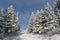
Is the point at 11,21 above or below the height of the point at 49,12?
below

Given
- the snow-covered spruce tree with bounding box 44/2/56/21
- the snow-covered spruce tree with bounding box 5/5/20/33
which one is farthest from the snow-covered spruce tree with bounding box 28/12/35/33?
the snow-covered spruce tree with bounding box 44/2/56/21

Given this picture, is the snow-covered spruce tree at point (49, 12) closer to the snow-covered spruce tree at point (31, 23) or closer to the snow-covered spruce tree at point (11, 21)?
the snow-covered spruce tree at point (31, 23)

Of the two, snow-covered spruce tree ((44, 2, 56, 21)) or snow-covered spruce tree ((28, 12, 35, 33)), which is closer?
snow-covered spruce tree ((44, 2, 56, 21))

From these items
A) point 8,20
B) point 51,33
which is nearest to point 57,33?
point 51,33

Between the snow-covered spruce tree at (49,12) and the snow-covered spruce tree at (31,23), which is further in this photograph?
the snow-covered spruce tree at (31,23)

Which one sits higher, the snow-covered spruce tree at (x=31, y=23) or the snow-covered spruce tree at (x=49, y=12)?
the snow-covered spruce tree at (x=49, y=12)

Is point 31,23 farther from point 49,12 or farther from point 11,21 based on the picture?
point 49,12

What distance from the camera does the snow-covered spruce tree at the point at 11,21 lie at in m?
33.2

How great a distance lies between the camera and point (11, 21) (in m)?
33.5

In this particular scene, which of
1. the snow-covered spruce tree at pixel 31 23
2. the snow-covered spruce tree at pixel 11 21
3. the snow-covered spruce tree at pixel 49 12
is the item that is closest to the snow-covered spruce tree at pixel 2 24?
the snow-covered spruce tree at pixel 11 21

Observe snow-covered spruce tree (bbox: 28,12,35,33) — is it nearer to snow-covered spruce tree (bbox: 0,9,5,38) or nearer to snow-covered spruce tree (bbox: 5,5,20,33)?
snow-covered spruce tree (bbox: 5,5,20,33)

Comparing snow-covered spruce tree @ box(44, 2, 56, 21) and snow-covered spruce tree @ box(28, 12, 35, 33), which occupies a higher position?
snow-covered spruce tree @ box(44, 2, 56, 21)

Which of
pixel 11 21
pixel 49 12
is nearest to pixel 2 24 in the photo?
pixel 11 21

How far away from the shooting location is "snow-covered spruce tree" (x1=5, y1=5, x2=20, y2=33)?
33250mm
